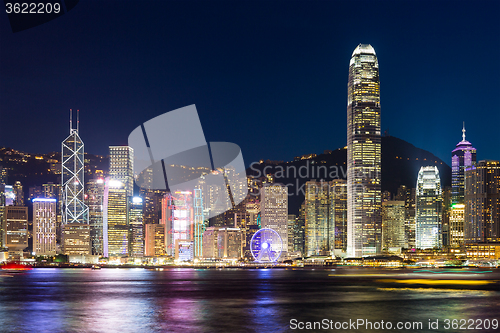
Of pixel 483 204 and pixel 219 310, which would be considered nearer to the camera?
pixel 219 310

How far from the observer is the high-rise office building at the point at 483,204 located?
613ft

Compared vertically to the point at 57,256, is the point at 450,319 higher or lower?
higher

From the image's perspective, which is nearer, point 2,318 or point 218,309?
point 2,318

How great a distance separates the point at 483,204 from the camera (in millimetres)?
188625

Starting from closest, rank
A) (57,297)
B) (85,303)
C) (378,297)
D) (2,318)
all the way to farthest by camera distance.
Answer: (2,318) < (85,303) < (378,297) < (57,297)

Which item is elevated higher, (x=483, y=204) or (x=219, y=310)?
(x=483, y=204)

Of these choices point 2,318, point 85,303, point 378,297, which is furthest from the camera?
point 378,297

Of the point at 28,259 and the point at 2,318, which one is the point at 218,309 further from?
the point at 28,259

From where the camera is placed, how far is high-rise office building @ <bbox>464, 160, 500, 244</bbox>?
7352 inches

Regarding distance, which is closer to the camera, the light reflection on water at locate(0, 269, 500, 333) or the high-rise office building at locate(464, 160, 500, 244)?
the light reflection on water at locate(0, 269, 500, 333)

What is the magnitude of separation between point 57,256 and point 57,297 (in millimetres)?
149251

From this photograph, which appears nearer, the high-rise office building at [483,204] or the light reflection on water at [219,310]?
the light reflection on water at [219,310]

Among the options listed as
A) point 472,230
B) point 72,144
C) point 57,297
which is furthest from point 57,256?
point 57,297

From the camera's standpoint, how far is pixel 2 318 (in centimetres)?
3762
